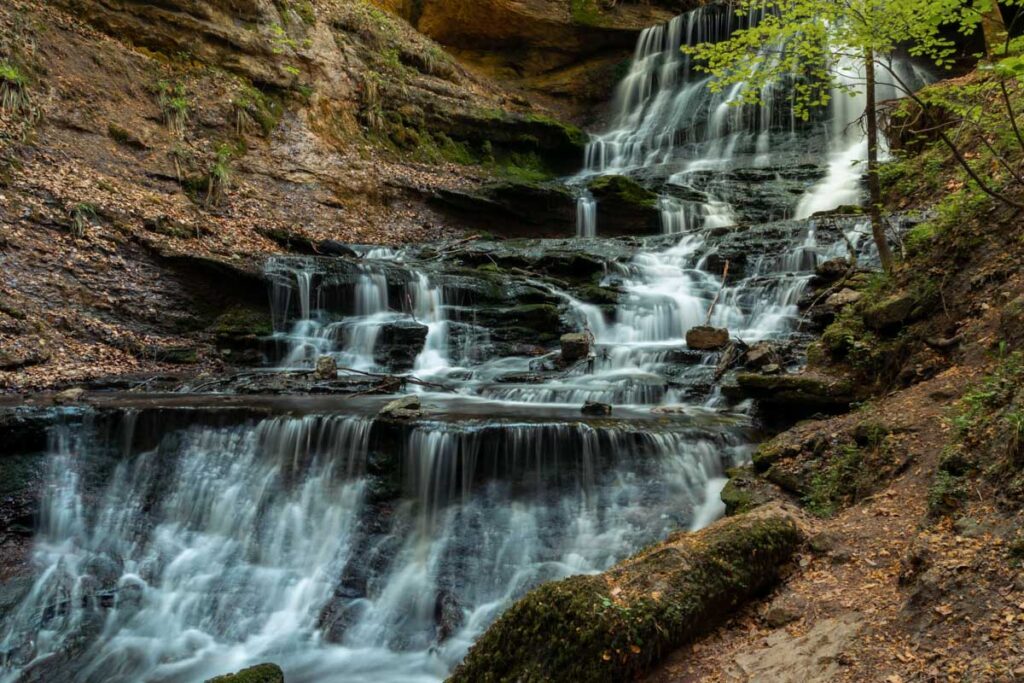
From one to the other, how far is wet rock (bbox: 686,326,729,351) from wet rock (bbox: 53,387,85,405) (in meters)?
8.38

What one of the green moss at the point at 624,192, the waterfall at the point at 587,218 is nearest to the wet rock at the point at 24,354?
the waterfall at the point at 587,218

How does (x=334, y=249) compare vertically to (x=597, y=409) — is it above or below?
above

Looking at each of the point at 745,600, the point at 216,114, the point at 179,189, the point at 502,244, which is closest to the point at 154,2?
the point at 216,114

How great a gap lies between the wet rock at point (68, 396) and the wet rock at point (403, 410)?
147 inches

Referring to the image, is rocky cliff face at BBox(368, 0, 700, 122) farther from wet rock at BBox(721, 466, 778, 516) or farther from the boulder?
wet rock at BBox(721, 466, 778, 516)

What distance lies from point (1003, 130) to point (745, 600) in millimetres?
5071

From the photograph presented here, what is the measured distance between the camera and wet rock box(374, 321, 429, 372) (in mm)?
10961

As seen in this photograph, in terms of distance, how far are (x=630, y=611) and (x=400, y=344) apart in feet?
27.3

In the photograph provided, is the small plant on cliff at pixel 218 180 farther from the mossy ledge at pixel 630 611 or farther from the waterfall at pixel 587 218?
the mossy ledge at pixel 630 611

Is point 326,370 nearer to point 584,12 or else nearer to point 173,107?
point 173,107

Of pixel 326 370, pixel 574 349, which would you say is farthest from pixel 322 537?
pixel 574 349

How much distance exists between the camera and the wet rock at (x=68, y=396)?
751 cm

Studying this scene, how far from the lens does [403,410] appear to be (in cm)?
708

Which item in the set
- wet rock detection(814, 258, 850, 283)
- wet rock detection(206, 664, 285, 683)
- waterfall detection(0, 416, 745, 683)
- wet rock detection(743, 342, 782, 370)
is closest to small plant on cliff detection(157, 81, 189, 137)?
waterfall detection(0, 416, 745, 683)
